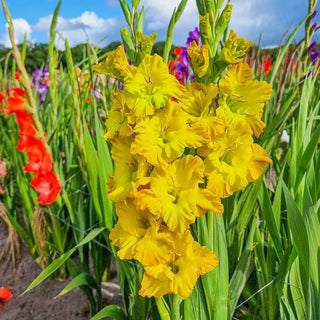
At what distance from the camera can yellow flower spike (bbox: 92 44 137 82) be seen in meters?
0.62

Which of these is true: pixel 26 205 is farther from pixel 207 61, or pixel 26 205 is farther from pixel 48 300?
pixel 207 61

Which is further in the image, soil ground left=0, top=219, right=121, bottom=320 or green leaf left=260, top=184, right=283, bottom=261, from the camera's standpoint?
soil ground left=0, top=219, right=121, bottom=320

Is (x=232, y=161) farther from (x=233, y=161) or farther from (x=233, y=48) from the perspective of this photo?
(x=233, y=48)

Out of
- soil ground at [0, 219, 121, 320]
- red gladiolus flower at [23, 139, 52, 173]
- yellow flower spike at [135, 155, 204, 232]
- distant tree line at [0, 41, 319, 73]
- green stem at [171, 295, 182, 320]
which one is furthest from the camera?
distant tree line at [0, 41, 319, 73]

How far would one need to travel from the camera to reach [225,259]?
0.80m

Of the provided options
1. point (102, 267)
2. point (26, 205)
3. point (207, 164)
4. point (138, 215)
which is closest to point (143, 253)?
point (138, 215)

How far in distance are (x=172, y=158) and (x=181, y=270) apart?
0.21 m

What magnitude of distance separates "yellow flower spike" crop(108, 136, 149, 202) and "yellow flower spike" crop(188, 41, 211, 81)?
0.18m

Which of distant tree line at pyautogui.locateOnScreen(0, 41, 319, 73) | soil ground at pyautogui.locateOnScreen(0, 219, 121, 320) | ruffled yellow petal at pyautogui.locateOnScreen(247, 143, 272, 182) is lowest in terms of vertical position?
soil ground at pyautogui.locateOnScreen(0, 219, 121, 320)

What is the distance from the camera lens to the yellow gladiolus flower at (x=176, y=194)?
1.90 ft

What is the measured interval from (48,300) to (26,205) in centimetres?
46

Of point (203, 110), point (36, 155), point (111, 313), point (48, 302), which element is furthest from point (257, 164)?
point (48, 302)

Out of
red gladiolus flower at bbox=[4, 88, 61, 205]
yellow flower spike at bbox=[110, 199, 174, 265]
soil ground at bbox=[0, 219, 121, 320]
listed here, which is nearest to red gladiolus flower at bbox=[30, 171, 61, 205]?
red gladiolus flower at bbox=[4, 88, 61, 205]

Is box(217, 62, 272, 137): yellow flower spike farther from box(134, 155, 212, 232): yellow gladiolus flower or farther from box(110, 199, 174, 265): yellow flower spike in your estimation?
box(110, 199, 174, 265): yellow flower spike
